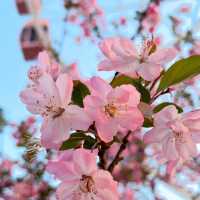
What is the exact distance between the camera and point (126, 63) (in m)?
0.95

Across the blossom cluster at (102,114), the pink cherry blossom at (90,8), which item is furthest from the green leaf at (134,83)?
the pink cherry blossom at (90,8)

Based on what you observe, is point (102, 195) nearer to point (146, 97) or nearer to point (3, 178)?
point (146, 97)

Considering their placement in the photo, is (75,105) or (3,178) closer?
(75,105)

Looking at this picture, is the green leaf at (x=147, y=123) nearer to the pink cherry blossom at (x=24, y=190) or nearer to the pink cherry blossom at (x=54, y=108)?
the pink cherry blossom at (x=54, y=108)

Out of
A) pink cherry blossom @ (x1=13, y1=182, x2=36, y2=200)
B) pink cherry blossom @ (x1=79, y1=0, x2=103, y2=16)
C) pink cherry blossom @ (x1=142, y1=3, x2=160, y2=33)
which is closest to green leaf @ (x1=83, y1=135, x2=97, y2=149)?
pink cherry blossom @ (x1=13, y1=182, x2=36, y2=200)

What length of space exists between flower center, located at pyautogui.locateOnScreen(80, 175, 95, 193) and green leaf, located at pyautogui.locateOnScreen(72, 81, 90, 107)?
13 cm

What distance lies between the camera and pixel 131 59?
3.17 feet

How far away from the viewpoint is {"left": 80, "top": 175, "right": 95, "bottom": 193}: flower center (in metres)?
0.86

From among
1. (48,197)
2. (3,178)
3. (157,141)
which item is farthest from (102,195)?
(3,178)

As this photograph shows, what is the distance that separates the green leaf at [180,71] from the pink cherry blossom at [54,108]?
0.18 metres

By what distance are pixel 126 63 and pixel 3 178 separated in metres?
2.50

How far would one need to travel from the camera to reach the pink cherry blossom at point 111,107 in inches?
33.6

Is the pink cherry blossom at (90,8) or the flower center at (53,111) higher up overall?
the flower center at (53,111)

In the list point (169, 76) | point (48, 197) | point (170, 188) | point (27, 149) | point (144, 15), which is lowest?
point (170, 188)
